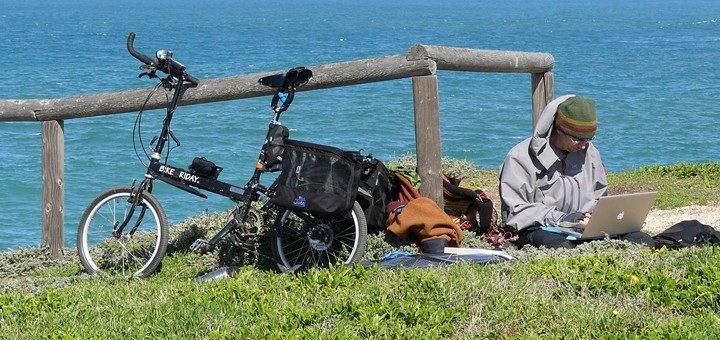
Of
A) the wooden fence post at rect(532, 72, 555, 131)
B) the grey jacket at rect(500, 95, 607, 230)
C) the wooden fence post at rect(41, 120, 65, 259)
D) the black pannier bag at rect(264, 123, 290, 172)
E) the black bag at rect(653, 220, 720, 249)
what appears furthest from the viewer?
the wooden fence post at rect(532, 72, 555, 131)

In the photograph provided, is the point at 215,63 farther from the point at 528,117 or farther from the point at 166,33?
the point at 166,33

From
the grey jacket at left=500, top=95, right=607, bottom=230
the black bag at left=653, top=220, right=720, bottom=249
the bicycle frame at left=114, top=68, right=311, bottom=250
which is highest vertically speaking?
the bicycle frame at left=114, top=68, right=311, bottom=250

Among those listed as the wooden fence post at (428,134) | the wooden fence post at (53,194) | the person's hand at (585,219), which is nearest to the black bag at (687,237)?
the person's hand at (585,219)

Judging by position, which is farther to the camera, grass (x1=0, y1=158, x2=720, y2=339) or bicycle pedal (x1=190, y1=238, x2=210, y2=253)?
bicycle pedal (x1=190, y1=238, x2=210, y2=253)

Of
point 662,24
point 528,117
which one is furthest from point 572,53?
point 662,24

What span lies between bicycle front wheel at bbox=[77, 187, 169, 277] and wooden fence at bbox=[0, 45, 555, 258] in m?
0.82

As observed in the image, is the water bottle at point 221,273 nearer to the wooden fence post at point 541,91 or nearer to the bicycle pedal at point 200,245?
the bicycle pedal at point 200,245

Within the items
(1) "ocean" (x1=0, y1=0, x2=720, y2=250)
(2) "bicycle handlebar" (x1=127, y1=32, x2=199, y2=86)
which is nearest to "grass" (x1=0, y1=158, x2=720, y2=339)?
(2) "bicycle handlebar" (x1=127, y1=32, x2=199, y2=86)

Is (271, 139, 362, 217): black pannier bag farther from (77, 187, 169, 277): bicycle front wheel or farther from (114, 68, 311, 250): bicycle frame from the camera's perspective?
(77, 187, 169, 277): bicycle front wheel

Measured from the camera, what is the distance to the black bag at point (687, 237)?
24.6ft

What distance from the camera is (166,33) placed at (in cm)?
7681

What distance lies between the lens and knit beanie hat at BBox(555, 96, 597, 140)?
25.1 feet

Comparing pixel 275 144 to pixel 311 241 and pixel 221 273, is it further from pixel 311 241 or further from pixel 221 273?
pixel 221 273

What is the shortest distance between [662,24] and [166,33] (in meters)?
40.9
